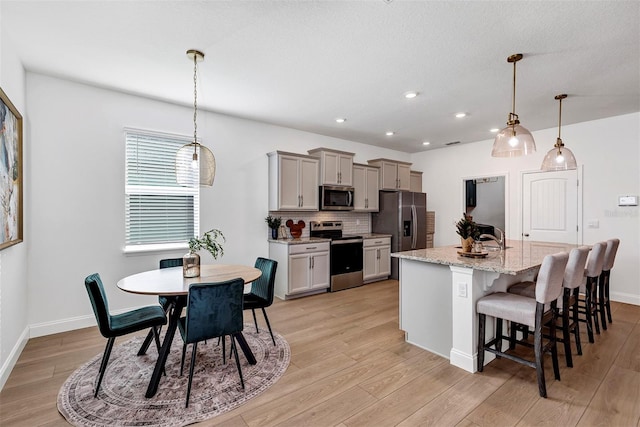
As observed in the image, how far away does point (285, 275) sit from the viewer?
4.64 meters

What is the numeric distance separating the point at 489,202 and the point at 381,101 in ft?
11.2

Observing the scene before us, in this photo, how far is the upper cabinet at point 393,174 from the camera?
20.3 feet

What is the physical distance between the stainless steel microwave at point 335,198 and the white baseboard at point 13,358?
3.92 meters

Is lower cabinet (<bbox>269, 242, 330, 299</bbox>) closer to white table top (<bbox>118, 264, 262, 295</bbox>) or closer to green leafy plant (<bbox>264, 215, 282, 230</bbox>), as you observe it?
green leafy plant (<bbox>264, 215, 282, 230</bbox>)

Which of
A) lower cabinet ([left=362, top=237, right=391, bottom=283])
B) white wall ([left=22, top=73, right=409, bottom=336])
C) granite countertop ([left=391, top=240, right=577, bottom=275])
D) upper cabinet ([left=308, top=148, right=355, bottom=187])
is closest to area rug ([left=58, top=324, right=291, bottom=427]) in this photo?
white wall ([left=22, top=73, right=409, bottom=336])

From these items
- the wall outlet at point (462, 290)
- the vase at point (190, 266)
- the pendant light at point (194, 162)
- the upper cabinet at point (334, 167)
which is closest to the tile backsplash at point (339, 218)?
the upper cabinet at point (334, 167)

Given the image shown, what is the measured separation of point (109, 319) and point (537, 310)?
320cm

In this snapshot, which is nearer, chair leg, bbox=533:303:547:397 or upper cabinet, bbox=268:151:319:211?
→ chair leg, bbox=533:303:547:397

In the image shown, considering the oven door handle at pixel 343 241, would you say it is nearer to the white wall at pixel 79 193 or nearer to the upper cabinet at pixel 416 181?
the white wall at pixel 79 193

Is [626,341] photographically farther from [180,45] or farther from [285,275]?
[180,45]

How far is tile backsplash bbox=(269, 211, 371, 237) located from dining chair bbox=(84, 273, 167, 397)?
2697 millimetres

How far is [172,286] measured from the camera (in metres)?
2.41

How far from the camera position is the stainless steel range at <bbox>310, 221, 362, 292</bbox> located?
512cm

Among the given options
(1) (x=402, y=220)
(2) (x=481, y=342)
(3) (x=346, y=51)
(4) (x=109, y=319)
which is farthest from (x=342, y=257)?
(4) (x=109, y=319)
